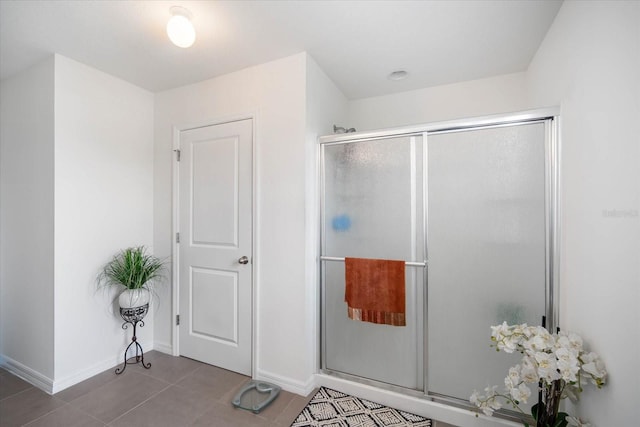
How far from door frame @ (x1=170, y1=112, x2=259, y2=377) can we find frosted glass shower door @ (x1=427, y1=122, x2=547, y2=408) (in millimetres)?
1283

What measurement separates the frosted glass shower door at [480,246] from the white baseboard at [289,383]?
839 millimetres

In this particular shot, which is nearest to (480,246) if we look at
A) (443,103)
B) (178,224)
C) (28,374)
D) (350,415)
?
(350,415)

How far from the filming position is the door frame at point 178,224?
225 cm

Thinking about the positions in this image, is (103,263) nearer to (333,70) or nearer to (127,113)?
(127,113)

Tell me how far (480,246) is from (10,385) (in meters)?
3.49

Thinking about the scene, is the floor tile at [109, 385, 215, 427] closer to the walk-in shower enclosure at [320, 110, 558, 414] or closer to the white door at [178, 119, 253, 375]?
the white door at [178, 119, 253, 375]

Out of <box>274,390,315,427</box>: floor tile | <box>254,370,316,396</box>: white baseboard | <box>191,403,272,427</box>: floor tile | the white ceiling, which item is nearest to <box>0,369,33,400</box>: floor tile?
<box>191,403,272,427</box>: floor tile

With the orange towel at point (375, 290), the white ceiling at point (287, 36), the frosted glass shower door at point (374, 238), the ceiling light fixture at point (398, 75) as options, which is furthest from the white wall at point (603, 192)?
the ceiling light fixture at point (398, 75)

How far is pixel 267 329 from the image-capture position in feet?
7.25

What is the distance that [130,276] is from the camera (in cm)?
233

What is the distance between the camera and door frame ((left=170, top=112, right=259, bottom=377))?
7.37ft

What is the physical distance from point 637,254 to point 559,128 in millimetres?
864

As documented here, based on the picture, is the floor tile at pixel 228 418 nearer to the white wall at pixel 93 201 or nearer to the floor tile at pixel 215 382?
the floor tile at pixel 215 382

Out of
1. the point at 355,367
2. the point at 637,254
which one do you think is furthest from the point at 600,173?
the point at 355,367
